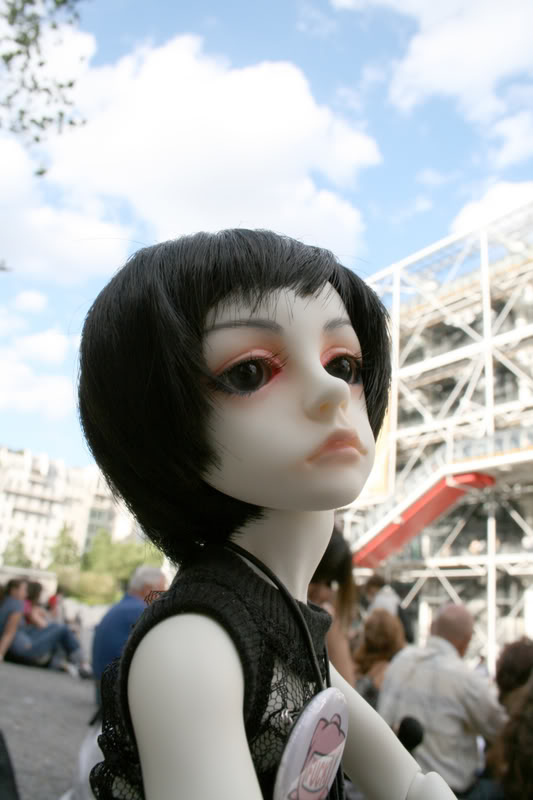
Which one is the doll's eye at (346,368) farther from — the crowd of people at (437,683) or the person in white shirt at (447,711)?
the person in white shirt at (447,711)

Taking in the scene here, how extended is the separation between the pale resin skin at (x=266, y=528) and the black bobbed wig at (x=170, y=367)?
18mm

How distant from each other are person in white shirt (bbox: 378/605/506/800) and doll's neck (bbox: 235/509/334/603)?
2.11 meters

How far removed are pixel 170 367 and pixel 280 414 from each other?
0.35 ft

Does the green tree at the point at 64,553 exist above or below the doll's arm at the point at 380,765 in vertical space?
below

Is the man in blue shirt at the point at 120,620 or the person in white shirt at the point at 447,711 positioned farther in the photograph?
the man in blue shirt at the point at 120,620

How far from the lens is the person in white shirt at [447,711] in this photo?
8.32 feet

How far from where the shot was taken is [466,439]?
1317cm

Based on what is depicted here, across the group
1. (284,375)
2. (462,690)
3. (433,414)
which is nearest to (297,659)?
(284,375)

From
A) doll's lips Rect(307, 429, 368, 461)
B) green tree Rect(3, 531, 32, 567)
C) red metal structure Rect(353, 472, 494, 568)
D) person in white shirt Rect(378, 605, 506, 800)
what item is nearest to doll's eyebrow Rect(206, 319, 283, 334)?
doll's lips Rect(307, 429, 368, 461)

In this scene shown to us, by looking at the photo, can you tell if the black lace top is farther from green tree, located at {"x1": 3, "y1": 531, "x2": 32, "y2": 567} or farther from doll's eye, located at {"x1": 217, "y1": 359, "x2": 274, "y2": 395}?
green tree, located at {"x1": 3, "y1": 531, "x2": 32, "y2": 567}

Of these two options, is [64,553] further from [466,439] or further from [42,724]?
[42,724]

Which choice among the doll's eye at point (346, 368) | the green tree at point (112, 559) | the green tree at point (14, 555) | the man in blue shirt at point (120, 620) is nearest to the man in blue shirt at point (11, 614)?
the man in blue shirt at point (120, 620)

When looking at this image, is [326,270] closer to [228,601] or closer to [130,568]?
[228,601]

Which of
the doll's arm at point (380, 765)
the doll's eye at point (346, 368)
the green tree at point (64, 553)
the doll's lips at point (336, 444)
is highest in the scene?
the doll's eye at point (346, 368)
